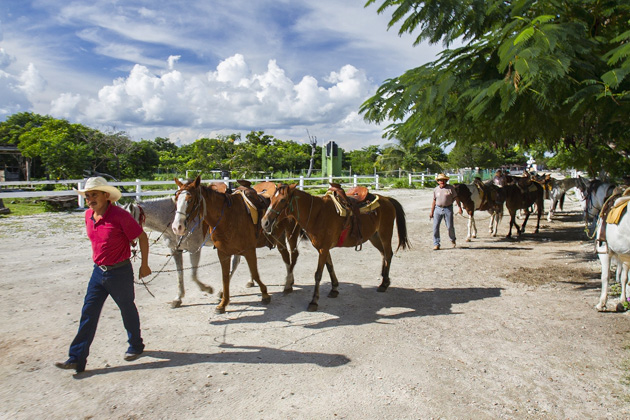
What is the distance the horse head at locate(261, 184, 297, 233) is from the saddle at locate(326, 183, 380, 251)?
0.94 metres

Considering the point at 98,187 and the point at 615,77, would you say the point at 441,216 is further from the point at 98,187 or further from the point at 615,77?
the point at 98,187

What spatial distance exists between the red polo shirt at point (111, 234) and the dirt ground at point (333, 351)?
1.09 metres

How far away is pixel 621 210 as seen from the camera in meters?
4.79

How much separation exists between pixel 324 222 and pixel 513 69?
2.92m

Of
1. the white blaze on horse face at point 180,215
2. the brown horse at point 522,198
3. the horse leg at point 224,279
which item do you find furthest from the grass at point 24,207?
the brown horse at point 522,198

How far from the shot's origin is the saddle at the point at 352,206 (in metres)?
5.73

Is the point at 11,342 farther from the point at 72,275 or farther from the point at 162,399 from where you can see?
the point at 72,275

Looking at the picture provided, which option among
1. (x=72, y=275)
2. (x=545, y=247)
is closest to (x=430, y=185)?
(x=545, y=247)

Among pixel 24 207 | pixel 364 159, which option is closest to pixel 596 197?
pixel 24 207

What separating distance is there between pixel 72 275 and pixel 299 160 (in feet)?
127

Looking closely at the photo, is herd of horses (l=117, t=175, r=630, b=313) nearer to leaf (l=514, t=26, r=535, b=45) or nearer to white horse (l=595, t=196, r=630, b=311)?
white horse (l=595, t=196, r=630, b=311)

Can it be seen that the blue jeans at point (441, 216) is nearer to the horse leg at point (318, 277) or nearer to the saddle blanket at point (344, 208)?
the saddle blanket at point (344, 208)

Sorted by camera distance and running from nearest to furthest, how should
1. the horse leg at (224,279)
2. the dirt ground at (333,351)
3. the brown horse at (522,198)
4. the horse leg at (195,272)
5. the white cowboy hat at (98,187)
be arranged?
the dirt ground at (333,351) < the white cowboy hat at (98,187) < the horse leg at (224,279) < the horse leg at (195,272) < the brown horse at (522,198)

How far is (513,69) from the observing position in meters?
3.94
